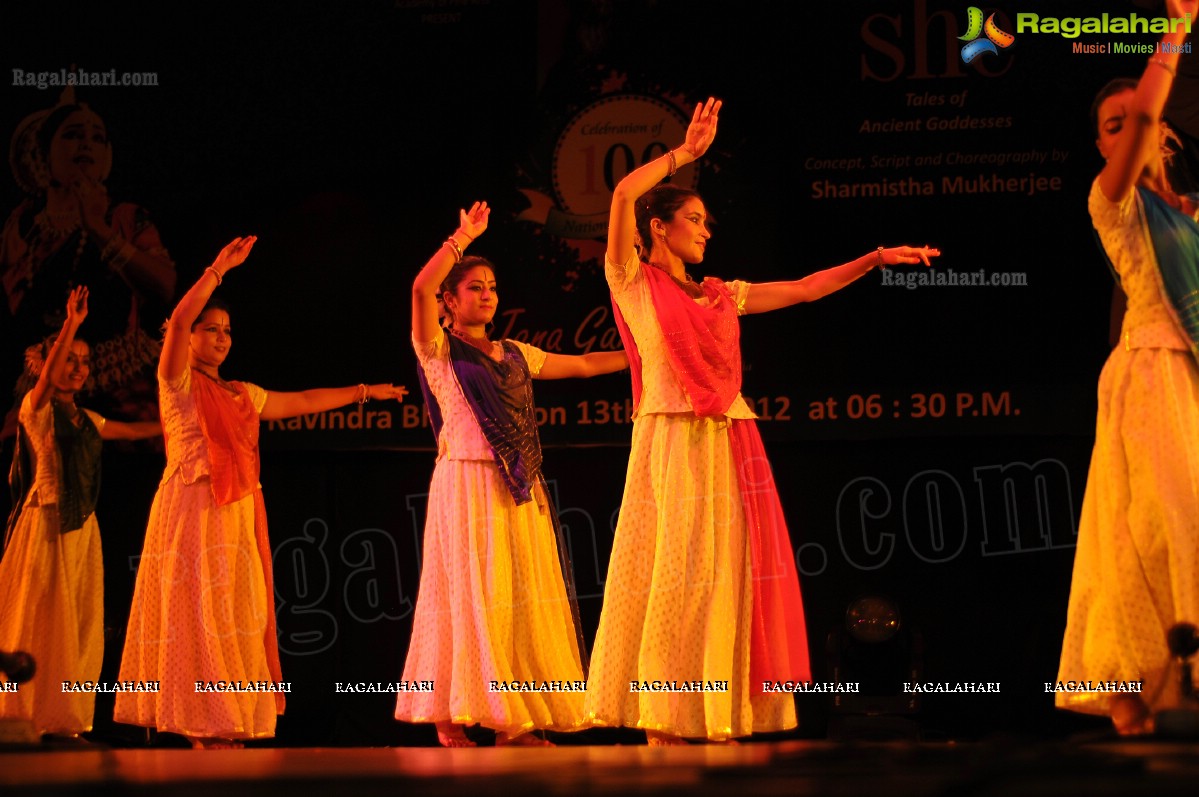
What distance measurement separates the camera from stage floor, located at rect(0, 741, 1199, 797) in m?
1.70

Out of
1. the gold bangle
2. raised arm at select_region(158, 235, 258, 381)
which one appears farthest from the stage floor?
raised arm at select_region(158, 235, 258, 381)

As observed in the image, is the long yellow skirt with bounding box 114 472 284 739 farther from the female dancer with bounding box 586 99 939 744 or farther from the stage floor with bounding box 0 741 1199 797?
the stage floor with bounding box 0 741 1199 797

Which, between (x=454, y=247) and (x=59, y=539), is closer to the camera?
(x=454, y=247)

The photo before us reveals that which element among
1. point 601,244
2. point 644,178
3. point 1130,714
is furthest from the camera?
point 601,244

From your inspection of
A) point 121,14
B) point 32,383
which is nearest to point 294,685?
point 32,383

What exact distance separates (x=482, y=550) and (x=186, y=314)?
1.44 metres

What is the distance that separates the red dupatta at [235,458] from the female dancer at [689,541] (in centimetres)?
156

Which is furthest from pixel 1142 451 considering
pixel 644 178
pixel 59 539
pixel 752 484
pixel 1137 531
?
pixel 59 539

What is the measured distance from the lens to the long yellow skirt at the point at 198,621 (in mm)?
5238

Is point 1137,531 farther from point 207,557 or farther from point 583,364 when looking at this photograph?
point 207,557

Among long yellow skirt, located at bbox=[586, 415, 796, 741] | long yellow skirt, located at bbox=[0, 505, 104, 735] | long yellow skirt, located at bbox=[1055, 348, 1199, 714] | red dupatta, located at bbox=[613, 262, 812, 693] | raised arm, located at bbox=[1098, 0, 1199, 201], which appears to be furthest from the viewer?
long yellow skirt, located at bbox=[0, 505, 104, 735]

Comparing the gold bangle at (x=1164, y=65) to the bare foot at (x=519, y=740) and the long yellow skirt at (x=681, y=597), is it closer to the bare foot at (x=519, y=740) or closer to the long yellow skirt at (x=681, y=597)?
A: the long yellow skirt at (x=681, y=597)

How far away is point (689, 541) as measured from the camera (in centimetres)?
436

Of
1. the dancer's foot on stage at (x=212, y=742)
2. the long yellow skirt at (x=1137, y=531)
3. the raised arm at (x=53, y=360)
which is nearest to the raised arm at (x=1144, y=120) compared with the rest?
the long yellow skirt at (x=1137, y=531)
